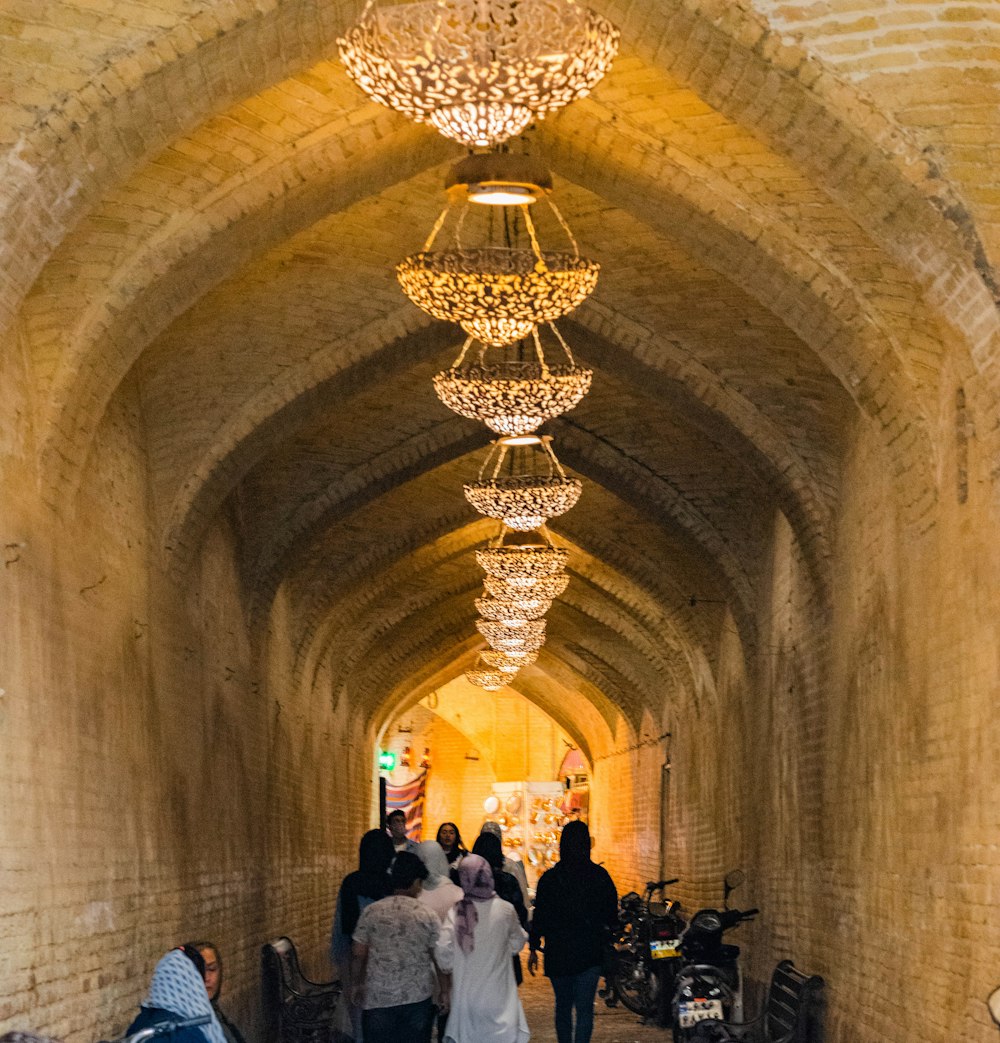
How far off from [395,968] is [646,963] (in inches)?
290

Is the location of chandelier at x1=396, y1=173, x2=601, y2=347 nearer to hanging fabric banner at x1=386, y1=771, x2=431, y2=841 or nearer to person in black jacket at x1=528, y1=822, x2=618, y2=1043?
person in black jacket at x1=528, y1=822, x2=618, y2=1043

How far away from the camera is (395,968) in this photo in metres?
8.22

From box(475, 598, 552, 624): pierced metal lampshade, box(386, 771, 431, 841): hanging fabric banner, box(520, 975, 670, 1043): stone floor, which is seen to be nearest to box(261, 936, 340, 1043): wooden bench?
box(520, 975, 670, 1043): stone floor

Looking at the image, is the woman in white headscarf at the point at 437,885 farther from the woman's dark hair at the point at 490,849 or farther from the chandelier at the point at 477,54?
the chandelier at the point at 477,54

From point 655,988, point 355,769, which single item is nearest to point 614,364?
point 655,988

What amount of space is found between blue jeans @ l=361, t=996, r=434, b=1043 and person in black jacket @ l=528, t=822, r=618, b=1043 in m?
1.18

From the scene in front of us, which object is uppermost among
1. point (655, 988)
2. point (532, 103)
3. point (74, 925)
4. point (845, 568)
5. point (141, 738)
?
point (532, 103)

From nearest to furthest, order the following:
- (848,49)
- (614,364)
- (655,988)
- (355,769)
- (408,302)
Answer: (848,49), (408,302), (614,364), (655,988), (355,769)

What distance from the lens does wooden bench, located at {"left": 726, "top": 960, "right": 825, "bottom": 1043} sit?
1063 centimetres

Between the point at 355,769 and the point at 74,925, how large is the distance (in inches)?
603

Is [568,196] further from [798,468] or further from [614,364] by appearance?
[798,468]

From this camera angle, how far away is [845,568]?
10992 mm

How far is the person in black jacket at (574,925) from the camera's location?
939 cm

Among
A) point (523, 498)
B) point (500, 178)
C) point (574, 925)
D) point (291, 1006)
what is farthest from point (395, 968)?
point (291, 1006)
